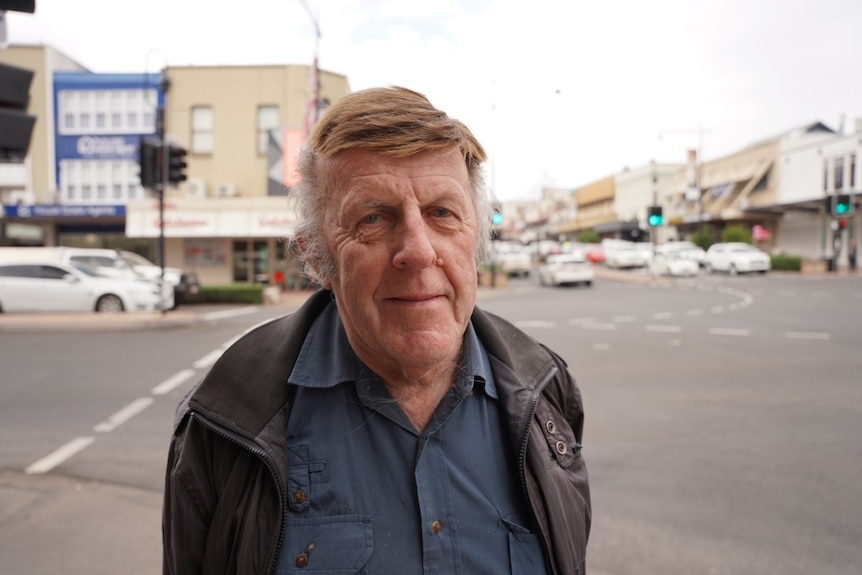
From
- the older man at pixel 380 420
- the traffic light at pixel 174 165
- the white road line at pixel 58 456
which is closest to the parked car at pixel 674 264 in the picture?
the traffic light at pixel 174 165

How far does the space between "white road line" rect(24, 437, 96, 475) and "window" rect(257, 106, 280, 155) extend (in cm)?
2544

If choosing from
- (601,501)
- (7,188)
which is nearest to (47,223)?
(7,188)

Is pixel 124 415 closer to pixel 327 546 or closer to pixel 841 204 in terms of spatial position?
pixel 327 546

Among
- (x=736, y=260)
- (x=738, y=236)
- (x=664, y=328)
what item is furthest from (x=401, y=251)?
(x=738, y=236)

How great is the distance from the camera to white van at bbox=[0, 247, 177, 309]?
17261 mm

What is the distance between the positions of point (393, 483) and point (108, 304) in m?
17.3

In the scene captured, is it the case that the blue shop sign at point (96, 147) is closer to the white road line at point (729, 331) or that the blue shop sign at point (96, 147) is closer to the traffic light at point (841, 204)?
the white road line at point (729, 331)

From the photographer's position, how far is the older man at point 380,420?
5.03 feet

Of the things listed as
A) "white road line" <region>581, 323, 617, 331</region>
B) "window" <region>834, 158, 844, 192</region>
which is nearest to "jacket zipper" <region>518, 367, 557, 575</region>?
"white road line" <region>581, 323, 617, 331</region>

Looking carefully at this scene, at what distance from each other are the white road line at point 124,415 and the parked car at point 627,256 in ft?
120

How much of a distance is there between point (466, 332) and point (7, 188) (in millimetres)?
37853

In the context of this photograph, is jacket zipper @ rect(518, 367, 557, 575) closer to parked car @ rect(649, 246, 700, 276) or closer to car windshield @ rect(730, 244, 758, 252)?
parked car @ rect(649, 246, 700, 276)

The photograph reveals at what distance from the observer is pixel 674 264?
32.8m

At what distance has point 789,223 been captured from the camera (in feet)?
149
